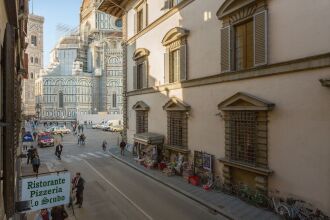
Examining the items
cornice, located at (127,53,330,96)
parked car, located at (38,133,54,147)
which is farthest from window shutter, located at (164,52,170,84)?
parked car, located at (38,133,54,147)

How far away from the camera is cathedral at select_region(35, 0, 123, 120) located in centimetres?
8188

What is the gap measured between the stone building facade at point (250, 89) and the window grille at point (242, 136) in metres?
0.05

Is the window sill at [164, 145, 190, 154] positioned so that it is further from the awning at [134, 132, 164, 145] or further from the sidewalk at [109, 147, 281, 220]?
the sidewalk at [109, 147, 281, 220]

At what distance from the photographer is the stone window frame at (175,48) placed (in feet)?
64.8

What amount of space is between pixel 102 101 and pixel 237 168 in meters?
74.7

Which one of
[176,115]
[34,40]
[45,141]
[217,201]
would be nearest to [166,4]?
[176,115]

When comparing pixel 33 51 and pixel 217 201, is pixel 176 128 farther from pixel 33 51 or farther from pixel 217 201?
pixel 33 51

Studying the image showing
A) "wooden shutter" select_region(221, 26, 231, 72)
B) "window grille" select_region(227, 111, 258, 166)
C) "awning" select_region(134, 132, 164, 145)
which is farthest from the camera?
"awning" select_region(134, 132, 164, 145)

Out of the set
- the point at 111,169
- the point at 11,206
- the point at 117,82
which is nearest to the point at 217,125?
the point at 111,169

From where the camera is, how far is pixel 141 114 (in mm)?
27359

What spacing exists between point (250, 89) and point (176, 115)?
7.54m

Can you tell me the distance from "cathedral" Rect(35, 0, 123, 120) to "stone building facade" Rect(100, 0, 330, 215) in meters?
62.9

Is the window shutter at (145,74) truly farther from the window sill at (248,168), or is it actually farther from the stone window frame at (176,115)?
the window sill at (248,168)

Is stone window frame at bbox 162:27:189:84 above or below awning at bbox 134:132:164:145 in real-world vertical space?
above
